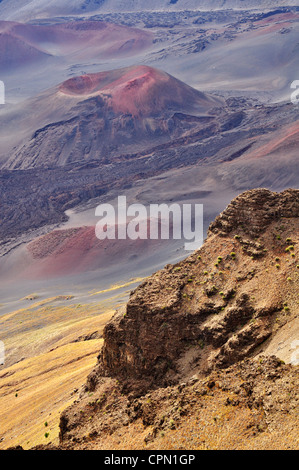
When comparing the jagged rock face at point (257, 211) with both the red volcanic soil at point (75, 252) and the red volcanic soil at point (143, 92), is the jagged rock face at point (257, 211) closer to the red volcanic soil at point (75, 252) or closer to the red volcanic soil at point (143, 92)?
the red volcanic soil at point (75, 252)

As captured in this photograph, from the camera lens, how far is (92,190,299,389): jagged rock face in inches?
698

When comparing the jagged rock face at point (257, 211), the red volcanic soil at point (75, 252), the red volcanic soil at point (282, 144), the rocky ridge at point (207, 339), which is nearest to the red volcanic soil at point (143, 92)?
the red volcanic soil at point (282, 144)

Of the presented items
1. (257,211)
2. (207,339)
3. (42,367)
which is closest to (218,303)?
(207,339)

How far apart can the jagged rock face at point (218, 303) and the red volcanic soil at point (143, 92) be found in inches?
3974

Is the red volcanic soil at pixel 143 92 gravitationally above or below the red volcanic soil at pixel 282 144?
above

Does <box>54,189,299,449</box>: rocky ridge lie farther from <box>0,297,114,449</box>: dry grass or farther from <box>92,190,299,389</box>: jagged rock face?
<box>0,297,114,449</box>: dry grass

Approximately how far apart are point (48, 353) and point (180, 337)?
18760mm

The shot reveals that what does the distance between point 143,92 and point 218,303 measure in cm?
10676

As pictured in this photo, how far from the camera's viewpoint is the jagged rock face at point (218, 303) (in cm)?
1773

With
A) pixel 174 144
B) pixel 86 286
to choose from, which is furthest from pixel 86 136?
pixel 86 286

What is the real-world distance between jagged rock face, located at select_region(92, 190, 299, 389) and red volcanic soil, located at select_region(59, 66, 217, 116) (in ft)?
331

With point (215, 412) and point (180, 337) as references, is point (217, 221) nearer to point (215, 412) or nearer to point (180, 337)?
point (180, 337)

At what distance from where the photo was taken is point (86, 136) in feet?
380

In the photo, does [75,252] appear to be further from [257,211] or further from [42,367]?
[257,211]
